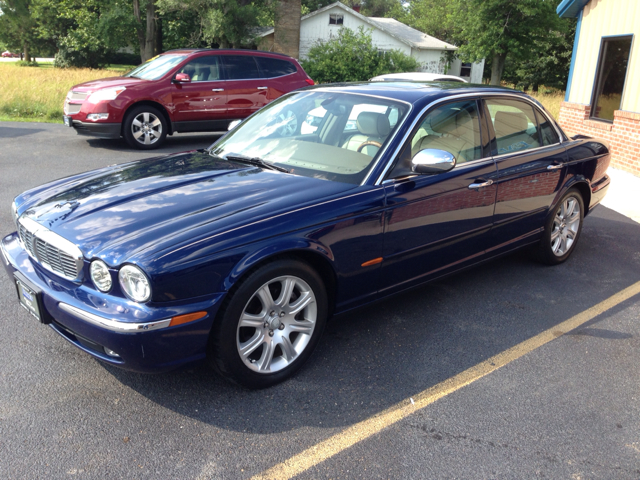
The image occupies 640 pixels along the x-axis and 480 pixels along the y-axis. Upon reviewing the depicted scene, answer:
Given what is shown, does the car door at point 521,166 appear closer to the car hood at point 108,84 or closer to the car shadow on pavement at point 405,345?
the car shadow on pavement at point 405,345

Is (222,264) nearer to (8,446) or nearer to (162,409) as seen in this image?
(162,409)

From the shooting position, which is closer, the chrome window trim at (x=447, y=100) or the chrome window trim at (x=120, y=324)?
the chrome window trim at (x=120, y=324)

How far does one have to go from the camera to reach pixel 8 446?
2684mm

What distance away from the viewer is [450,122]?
420 cm

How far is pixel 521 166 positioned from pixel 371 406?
8.18ft

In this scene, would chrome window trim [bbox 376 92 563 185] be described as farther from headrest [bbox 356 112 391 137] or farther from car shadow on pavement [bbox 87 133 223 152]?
car shadow on pavement [bbox 87 133 223 152]

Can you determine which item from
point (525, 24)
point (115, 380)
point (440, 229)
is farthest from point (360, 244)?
point (525, 24)

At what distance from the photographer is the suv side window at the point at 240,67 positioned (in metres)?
11.4

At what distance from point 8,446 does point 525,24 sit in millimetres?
39907

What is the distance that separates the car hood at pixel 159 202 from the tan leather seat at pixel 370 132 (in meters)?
0.44

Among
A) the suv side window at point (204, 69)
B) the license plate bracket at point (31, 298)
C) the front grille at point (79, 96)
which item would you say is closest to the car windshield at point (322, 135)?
the license plate bracket at point (31, 298)

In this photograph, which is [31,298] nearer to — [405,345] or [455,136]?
[405,345]

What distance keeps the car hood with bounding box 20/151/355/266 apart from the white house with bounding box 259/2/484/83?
115 feet

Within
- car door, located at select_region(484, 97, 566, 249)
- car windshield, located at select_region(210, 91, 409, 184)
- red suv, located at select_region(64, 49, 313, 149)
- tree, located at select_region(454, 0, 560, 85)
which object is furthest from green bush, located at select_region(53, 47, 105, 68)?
car door, located at select_region(484, 97, 566, 249)
